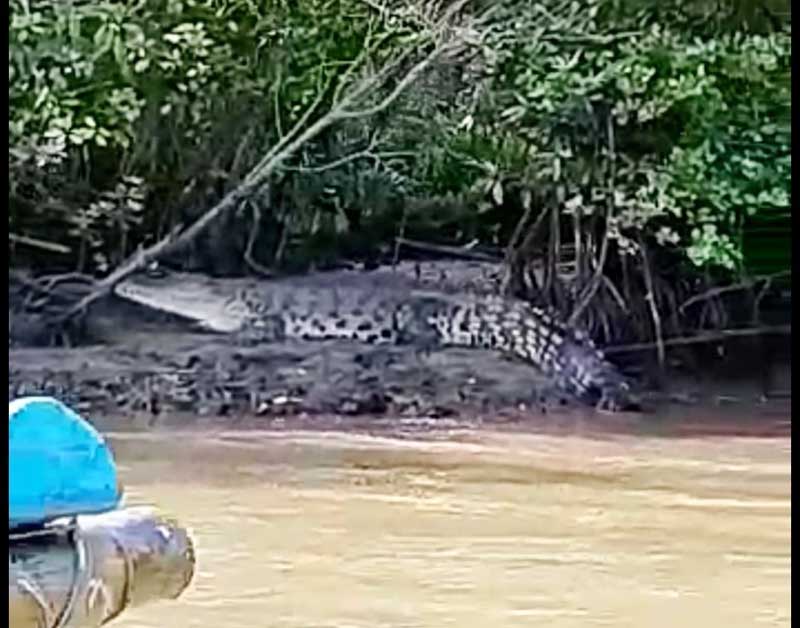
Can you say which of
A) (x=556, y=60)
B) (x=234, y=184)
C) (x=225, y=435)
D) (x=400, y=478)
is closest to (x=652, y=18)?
(x=556, y=60)

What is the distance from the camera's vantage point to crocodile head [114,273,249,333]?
923cm

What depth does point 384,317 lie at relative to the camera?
9172 mm

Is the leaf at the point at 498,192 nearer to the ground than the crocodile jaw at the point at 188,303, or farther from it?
farther from it

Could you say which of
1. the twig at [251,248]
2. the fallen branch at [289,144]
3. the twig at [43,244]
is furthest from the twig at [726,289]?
the twig at [43,244]

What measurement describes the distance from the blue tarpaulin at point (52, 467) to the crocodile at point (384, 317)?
731cm

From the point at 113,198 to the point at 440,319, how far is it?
174cm

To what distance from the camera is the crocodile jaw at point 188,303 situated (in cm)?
923

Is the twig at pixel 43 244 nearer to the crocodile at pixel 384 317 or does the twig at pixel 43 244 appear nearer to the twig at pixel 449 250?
the crocodile at pixel 384 317

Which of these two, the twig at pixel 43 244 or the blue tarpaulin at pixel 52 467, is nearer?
the blue tarpaulin at pixel 52 467

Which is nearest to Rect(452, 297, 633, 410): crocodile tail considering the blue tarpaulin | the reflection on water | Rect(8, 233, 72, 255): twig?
the reflection on water

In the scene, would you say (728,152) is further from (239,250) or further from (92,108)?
(92,108)

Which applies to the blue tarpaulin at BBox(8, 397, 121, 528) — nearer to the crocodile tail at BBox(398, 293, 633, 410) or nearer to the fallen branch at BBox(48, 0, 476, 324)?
the crocodile tail at BBox(398, 293, 633, 410)

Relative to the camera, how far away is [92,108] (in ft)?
29.9

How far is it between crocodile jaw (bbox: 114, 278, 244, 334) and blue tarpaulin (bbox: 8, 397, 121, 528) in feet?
24.8
